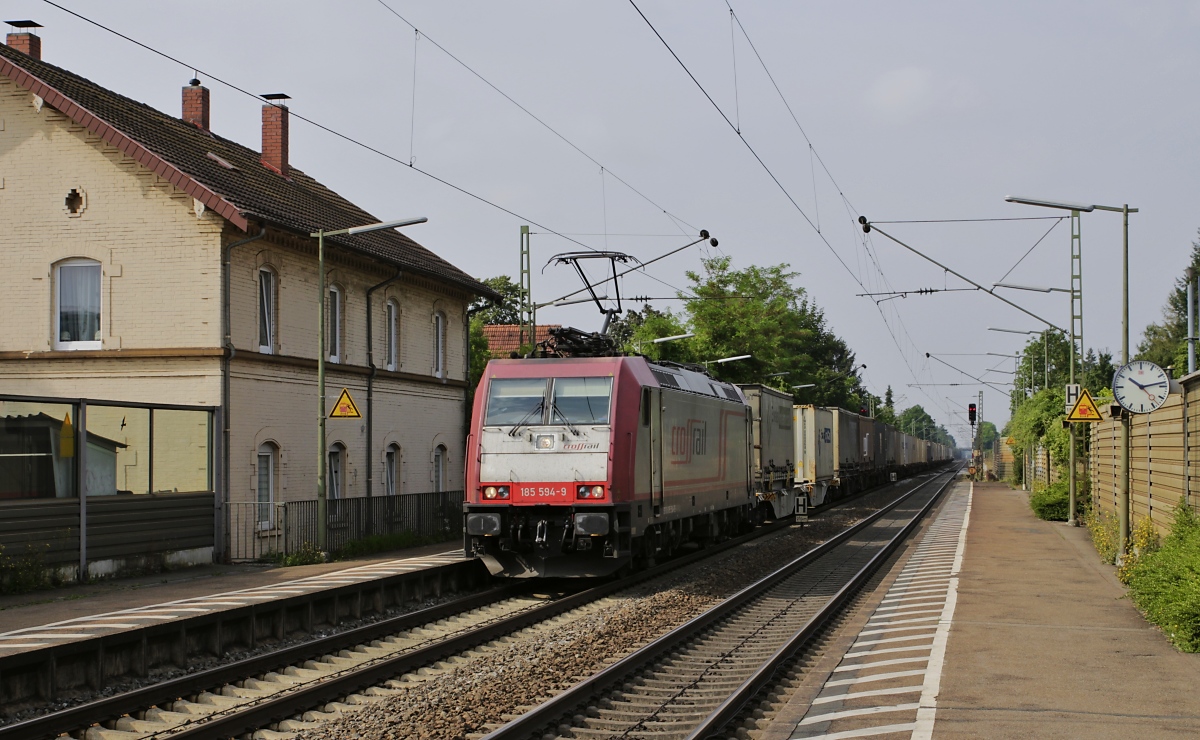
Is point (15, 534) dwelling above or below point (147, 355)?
below

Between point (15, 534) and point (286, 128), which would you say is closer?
point (15, 534)

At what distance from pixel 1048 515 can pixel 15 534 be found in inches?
1014

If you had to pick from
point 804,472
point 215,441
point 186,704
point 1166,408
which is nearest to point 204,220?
point 215,441

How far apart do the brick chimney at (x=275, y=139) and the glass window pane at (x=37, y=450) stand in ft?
44.6

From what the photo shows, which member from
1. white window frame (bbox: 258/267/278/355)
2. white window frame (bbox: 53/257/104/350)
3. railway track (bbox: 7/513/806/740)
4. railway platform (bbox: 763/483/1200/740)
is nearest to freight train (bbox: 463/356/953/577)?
railway track (bbox: 7/513/806/740)

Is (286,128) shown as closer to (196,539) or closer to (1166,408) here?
(196,539)

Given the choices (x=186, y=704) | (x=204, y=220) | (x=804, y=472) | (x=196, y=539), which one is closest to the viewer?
(x=186, y=704)

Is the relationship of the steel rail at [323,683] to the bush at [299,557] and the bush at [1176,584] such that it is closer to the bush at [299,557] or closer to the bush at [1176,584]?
the bush at [299,557]

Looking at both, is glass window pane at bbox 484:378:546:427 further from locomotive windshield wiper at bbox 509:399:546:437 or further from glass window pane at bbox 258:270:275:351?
glass window pane at bbox 258:270:275:351

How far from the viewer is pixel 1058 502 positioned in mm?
31922

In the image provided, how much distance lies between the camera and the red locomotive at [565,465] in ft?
54.1

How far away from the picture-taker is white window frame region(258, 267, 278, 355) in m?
22.7

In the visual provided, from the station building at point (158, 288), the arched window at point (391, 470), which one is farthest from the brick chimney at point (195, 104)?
the arched window at point (391, 470)

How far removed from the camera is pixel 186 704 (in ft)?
33.2
